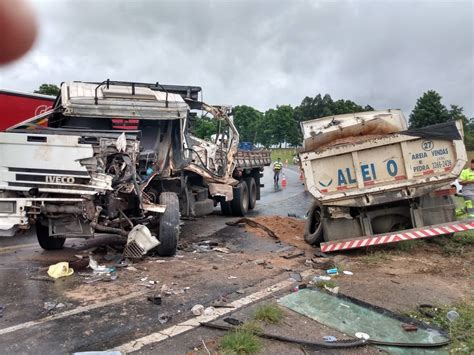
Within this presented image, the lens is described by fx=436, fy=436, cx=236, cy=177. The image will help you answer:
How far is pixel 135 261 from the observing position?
626 centimetres

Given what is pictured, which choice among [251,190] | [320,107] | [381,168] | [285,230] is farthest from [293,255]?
[320,107]

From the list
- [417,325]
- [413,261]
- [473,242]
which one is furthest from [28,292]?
[473,242]

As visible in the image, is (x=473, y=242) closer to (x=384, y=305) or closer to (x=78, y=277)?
(x=384, y=305)

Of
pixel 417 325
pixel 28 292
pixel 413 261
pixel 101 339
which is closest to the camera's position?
pixel 101 339

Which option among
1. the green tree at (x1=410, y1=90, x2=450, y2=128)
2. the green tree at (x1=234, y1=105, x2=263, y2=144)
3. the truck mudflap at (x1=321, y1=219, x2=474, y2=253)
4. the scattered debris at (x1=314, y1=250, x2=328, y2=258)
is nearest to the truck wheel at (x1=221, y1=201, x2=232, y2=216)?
the scattered debris at (x1=314, y1=250, x2=328, y2=258)

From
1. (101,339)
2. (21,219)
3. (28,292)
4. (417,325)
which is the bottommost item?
(417,325)

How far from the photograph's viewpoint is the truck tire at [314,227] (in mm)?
7258

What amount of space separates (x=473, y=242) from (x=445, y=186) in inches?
46.9

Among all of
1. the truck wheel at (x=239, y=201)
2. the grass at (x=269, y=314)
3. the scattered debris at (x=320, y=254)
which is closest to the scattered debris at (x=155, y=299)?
the grass at (x=269, y=314)

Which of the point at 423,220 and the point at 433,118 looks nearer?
the point at 423,220

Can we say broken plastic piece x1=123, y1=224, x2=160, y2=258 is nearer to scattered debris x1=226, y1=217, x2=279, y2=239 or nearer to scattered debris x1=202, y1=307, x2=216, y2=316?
scattered debris x1=202, y1=307, x2=216, y2=316

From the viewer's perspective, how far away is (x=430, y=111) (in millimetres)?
50375

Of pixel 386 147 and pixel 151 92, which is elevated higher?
pixel 151 92

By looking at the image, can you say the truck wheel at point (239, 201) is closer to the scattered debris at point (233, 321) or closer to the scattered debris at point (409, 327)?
the scattered debris at point (233, 321)
